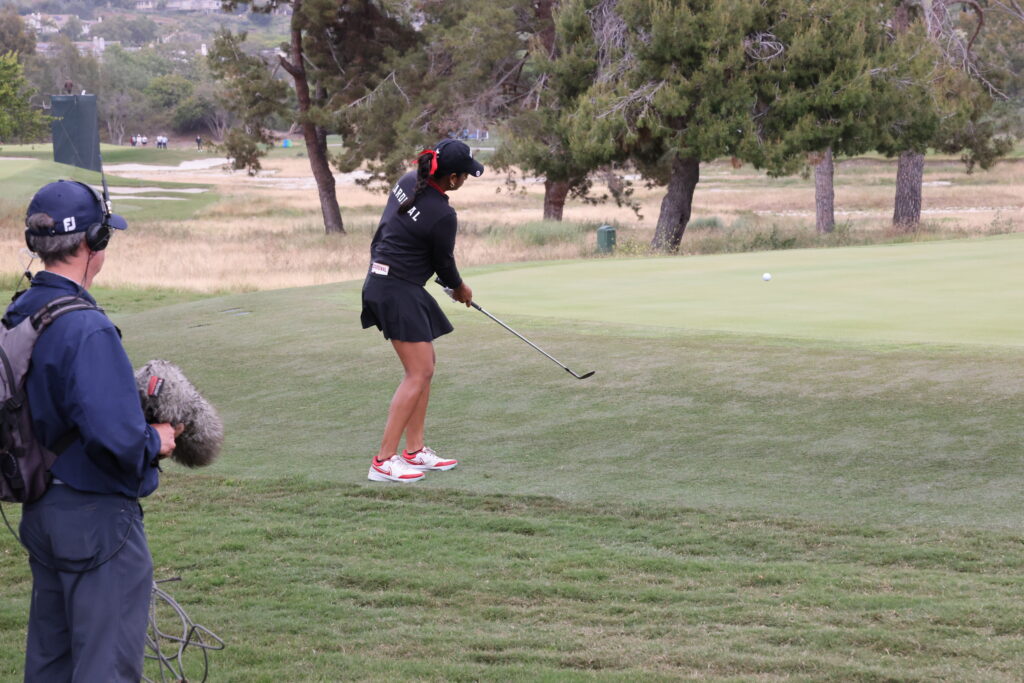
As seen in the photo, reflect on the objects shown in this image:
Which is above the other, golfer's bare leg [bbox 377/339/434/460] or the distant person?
the distant person

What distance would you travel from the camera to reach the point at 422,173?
6.99m

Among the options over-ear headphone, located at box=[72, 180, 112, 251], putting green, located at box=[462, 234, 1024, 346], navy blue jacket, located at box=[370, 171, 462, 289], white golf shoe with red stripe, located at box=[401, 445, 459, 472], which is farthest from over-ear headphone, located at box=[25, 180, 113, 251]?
putting green, located at box=[462, 234, 1024, 346]

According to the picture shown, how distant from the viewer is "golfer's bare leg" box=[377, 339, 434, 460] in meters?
7.29

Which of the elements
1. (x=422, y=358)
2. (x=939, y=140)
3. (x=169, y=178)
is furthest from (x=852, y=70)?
(x=169, y=178)

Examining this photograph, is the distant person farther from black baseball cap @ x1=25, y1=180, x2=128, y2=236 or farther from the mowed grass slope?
the mowed grass slope

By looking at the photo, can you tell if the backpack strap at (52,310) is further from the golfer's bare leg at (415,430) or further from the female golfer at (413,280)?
the golfer's bare leg at (415,430)

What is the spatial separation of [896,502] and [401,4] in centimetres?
3300

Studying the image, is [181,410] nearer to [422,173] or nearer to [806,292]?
[422,173]

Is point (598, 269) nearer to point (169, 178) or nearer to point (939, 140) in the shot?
point (939, 140)

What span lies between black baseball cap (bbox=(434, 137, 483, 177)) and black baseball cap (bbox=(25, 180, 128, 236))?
12.1ft

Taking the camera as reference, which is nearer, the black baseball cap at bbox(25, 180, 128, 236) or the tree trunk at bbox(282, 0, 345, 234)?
the black baseball cap at bbox(25, 180, 128, 236)

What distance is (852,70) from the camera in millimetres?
25188

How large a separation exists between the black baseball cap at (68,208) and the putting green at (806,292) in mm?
7057

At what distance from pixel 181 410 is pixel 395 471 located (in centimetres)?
387
